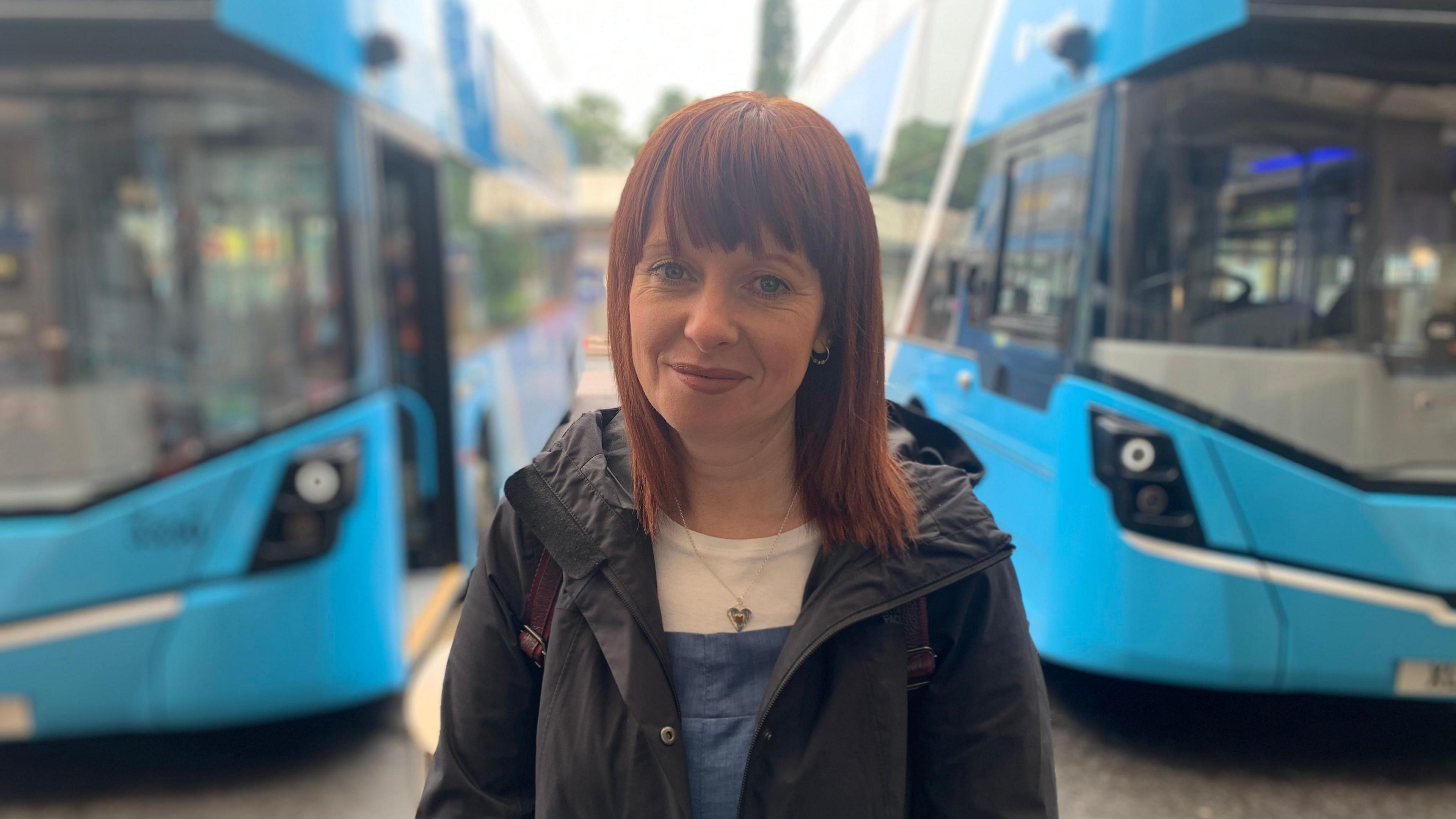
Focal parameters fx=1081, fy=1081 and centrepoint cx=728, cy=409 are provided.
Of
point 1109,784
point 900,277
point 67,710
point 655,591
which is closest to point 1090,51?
point 900,277

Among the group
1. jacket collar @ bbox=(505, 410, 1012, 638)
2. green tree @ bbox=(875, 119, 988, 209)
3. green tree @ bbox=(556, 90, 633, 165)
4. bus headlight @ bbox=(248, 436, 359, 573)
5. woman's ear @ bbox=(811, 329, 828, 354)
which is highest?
green tree @ bbox=(556, 90, 633, 165)

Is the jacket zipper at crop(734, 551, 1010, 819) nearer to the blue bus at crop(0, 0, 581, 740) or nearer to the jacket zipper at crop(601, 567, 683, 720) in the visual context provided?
the jacket zipper at crop(601, 567, 683, 720)

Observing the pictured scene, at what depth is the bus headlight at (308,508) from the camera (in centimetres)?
356

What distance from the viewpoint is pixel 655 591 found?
1395mm

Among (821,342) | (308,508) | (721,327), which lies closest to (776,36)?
(308,508)

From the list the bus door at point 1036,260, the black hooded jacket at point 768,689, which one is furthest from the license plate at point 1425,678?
the black hooded jacket at point 768,689

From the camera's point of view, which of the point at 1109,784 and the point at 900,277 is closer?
the point at 1109,784

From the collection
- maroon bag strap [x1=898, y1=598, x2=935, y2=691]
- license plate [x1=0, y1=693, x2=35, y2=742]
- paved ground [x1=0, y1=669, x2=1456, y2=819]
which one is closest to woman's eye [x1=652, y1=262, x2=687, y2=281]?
maroon bag strap [x1=898, y1=598, x2=935, y2=691]

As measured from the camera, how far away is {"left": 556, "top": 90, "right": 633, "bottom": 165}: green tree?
66000mm

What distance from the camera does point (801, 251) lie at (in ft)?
4.54

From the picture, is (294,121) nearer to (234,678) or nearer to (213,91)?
(213,91)

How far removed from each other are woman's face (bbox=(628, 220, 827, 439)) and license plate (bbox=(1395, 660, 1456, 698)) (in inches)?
132

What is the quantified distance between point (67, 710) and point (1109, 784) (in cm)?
355

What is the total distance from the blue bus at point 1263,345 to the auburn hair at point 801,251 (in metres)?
2.16
